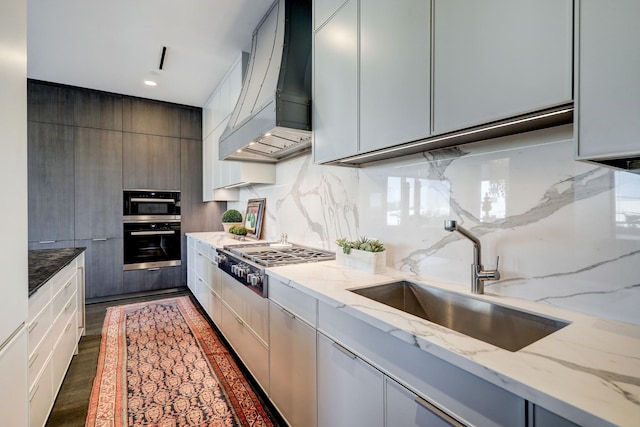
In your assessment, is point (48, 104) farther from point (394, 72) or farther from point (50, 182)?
point (394, 72)

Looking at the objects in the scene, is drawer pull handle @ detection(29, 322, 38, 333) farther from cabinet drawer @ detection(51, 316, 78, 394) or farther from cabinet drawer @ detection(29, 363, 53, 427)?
cabinet drawer @ detection(51, 316, 78, 394)

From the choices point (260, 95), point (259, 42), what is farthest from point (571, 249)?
point (259, 42)

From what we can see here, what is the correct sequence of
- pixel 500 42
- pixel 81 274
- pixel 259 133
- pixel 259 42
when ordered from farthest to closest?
pixel 81 274
pixel 259 42
pixel 259 133
pixel 500 42

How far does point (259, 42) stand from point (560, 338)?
2806 millimetres

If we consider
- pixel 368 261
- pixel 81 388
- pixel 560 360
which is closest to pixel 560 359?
pixel 560 360

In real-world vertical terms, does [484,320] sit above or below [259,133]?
below

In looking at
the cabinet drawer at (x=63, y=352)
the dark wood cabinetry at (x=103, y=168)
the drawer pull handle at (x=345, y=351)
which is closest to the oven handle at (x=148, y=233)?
the dark wood cabinetry at (x=103, y=168)

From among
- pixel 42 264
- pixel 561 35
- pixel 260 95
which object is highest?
pixel 260 95

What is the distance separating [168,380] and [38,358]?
2.68 ft

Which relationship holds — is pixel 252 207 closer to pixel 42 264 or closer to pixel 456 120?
pixel 42 264

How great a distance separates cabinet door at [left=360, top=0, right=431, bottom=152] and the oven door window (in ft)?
13.0

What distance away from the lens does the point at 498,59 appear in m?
0.94

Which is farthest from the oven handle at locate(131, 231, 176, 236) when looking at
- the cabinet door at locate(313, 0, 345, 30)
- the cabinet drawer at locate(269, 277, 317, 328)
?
the cabinet door at locate(313, 0, 345, 30)

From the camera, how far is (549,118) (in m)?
0.96
